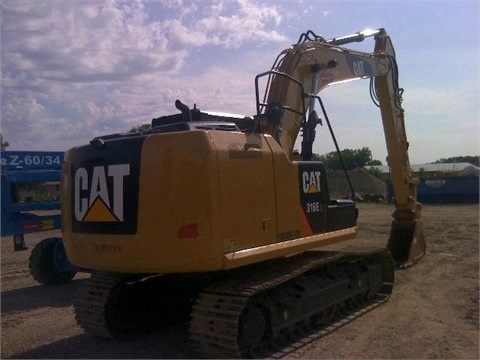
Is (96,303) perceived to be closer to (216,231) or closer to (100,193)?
(100,193)

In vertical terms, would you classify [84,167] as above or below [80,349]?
above

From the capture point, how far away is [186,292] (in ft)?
23.0

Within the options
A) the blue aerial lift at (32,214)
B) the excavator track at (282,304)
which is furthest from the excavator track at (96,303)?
the blue aerial lift at (32,214)

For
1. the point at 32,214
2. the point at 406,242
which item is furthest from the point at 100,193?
the point at 406,242

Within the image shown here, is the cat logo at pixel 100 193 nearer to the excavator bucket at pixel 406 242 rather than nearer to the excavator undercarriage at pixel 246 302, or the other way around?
the excavator undercarriage at pixel 246 302

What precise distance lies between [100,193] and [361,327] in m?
3.24

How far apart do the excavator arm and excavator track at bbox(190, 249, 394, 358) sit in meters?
1.46

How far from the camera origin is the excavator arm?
6809 mm

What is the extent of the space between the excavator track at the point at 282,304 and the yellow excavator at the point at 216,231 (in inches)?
0.6

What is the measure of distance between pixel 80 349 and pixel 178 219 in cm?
198

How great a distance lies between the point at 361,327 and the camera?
21.3 ft

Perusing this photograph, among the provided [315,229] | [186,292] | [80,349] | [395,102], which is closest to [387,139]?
[395,102]

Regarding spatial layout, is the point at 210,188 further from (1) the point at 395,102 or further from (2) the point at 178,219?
(1) the point at 395,102

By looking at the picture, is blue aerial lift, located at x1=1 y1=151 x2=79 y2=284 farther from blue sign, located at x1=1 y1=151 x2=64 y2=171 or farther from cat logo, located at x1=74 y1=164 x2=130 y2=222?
cat logo, located at x1=74 y1=164 x2=130 y2=222
